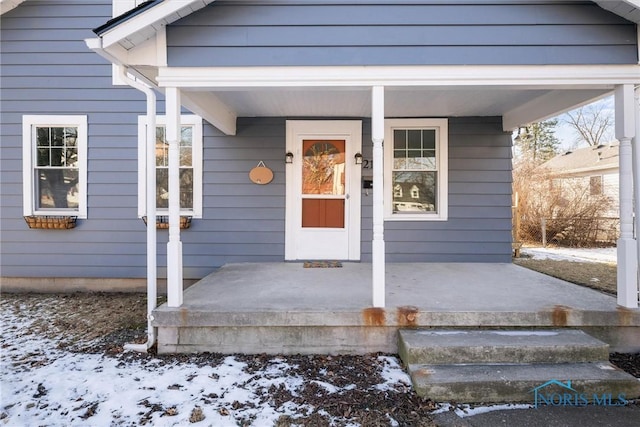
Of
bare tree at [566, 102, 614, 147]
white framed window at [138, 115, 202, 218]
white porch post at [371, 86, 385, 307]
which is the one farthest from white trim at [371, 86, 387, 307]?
bare tree at [566, 102, 614, 147]

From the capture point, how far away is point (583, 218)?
8953 millimetres

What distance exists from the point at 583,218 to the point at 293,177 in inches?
341

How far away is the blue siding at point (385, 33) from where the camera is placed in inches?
112

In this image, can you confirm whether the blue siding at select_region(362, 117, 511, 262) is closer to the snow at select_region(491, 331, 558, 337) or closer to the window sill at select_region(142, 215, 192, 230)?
the snow at select_region(491, 331, 558, 337)

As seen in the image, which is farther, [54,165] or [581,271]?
[581,271]

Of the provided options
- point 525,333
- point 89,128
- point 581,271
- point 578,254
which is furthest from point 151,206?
point 578,254

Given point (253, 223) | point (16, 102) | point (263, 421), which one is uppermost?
point (16, 102)

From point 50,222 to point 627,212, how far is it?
21.4ft

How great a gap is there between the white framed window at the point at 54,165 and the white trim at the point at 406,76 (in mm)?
2689

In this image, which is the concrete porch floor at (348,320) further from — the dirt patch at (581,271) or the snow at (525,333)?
the dirt patch at (581,271)

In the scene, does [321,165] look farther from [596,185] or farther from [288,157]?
[596,185]

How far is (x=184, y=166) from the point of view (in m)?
4.66

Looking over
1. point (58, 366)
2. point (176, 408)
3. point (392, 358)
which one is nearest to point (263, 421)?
point (176, 408)

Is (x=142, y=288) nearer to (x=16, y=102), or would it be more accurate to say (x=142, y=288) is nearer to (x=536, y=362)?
(x=16, y=102)
